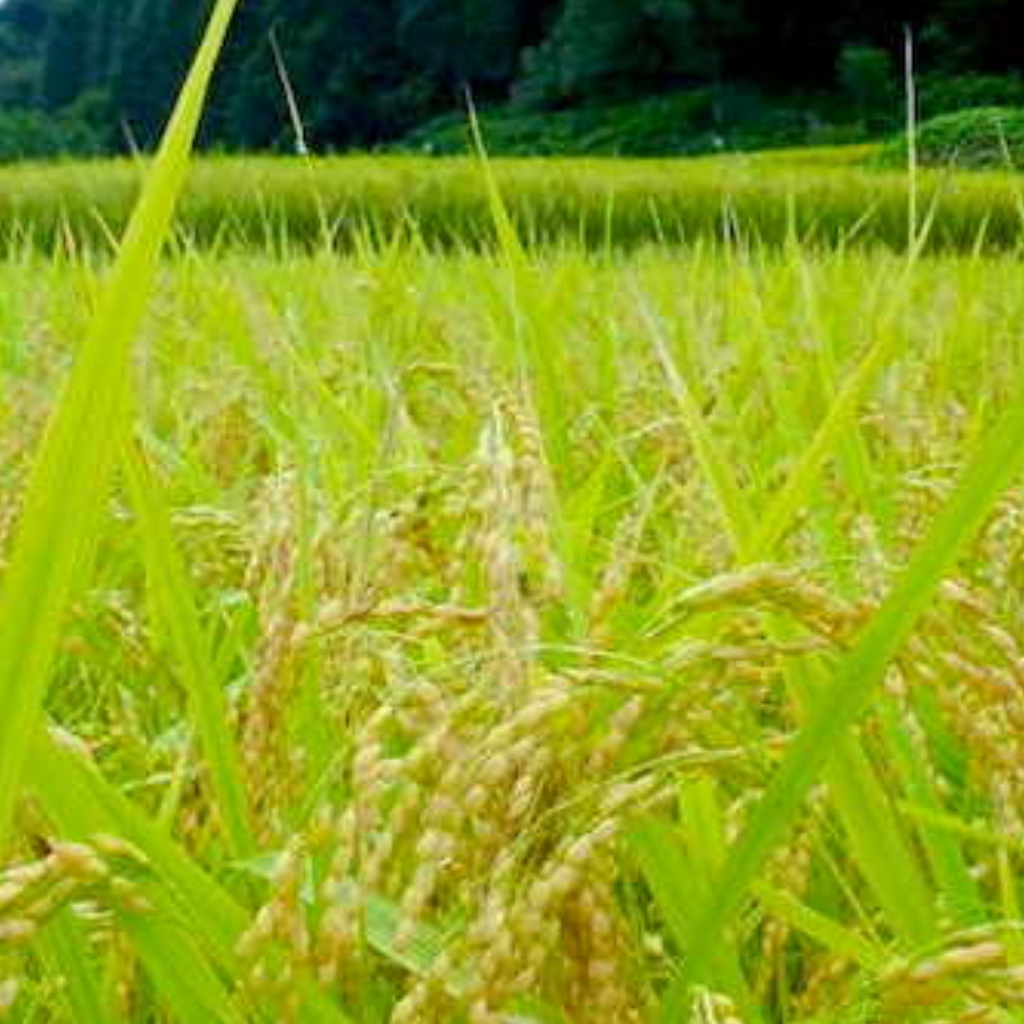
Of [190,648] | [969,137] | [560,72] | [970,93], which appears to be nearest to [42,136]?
[560,72]

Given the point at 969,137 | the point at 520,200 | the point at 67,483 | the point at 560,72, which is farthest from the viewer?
the point at 560,72

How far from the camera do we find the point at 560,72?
43000mm

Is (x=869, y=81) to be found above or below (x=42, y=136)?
A: above

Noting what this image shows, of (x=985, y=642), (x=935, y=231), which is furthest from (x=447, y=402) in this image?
(x=935, y=231)

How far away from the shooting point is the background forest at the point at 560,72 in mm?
37906

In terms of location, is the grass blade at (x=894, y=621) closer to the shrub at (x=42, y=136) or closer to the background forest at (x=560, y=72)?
the background forest at (x=560, y=72)

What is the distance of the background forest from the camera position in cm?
3791

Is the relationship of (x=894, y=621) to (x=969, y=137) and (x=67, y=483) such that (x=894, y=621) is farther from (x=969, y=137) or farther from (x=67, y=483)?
(x=969, y=137)

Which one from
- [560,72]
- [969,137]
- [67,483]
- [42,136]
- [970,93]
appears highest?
[67,483]

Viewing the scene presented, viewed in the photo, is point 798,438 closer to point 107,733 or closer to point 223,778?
point 107,733

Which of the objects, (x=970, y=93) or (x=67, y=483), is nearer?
(x=67, y=483)

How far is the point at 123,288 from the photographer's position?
1.57 ft

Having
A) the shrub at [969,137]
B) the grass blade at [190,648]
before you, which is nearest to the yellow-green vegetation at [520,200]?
the shrub at [969,137]

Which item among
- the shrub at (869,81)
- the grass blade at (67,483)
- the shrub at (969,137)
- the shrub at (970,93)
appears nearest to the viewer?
the grass blade at (67,483)
